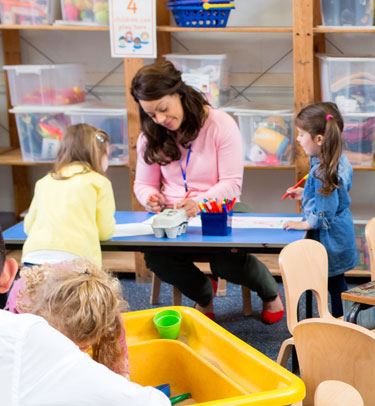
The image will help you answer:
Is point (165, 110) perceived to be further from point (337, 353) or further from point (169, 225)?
point (337, 353)

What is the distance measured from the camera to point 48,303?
163 centimetres

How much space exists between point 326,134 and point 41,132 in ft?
5.51

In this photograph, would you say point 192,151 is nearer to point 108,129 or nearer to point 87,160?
point 87,160

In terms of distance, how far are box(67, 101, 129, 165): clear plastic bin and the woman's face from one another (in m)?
0.76

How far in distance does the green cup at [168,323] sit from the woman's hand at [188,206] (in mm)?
989

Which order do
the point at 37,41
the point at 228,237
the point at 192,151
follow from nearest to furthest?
the point at 228,237
the point at 192,151
the point at 37,41

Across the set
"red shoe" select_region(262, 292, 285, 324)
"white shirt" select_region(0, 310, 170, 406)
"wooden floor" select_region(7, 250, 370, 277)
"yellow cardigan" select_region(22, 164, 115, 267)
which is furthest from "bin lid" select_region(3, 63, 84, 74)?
"white shirt" select_region(0, 310, 170, 406)

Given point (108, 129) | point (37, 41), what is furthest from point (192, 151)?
point (37, 41)

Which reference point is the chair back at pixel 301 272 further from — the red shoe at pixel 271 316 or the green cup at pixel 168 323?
the red shoe at pixel 271 316

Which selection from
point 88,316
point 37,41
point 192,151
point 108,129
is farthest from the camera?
point 37,41

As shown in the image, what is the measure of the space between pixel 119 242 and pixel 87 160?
36cm

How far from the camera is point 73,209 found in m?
2.68

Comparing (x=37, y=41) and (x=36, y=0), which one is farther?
(x=37, y=41)

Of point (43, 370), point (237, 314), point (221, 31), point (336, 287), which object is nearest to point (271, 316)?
point (237, 314)
